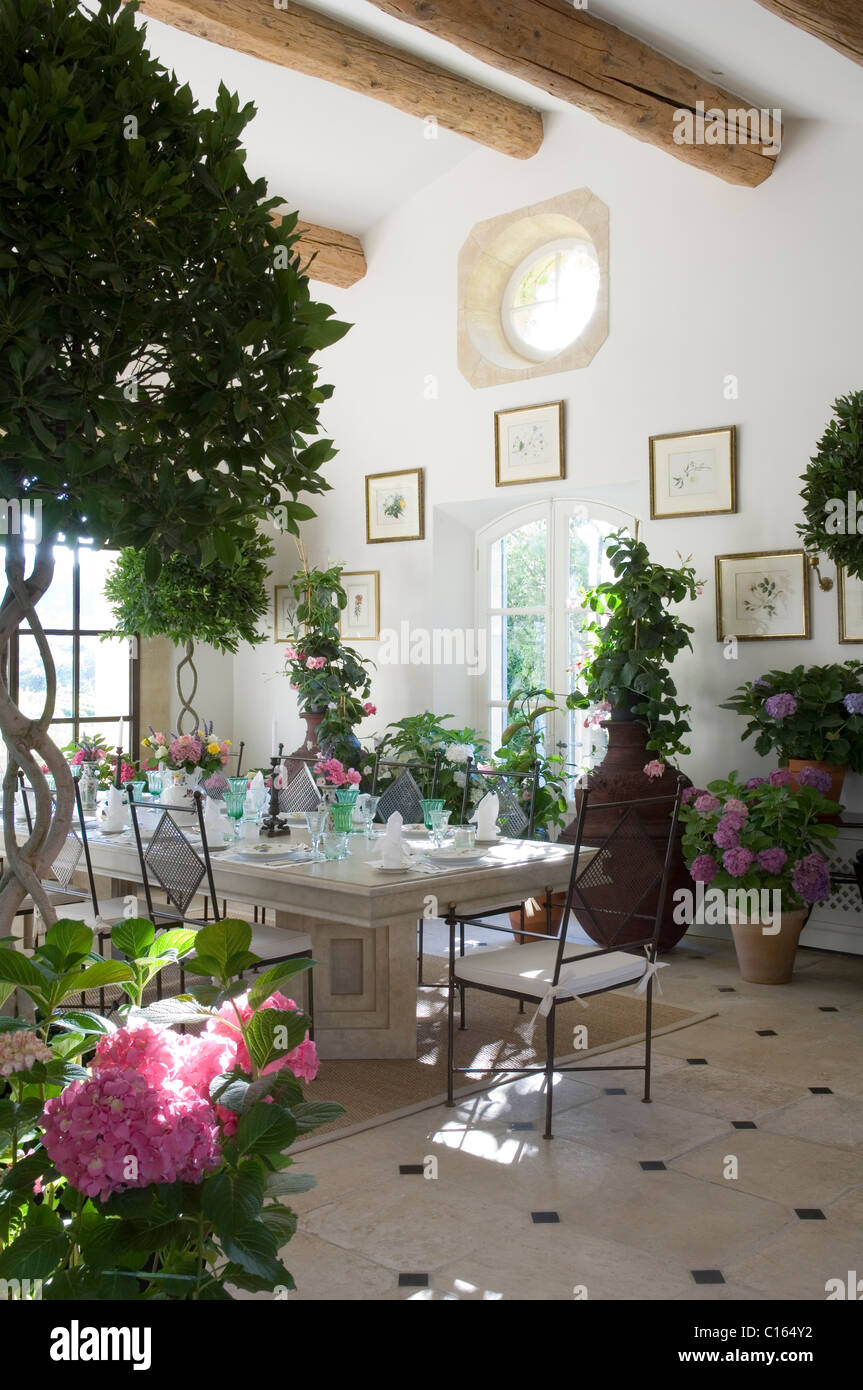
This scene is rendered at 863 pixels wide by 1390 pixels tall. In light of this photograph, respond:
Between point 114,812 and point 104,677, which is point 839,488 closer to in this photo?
point 114,812

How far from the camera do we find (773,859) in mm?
5484

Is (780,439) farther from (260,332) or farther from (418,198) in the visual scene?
(260,332)

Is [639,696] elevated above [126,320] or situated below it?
below

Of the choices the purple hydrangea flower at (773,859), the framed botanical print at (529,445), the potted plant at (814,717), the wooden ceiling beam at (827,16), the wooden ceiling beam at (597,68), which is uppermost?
the wooden ceiling beam at (597,68)

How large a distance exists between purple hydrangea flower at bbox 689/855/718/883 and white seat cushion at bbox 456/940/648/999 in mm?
1495

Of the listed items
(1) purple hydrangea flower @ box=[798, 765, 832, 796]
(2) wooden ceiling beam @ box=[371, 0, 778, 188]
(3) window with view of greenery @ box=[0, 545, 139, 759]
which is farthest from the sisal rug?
(2) wooden ceiling beam @ box=[371, 0, 778, 188]

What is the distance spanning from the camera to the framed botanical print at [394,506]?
8.02 meters

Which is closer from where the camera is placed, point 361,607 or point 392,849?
point 392,849

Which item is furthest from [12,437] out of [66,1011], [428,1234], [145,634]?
[145,634]

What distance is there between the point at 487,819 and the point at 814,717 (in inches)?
74.8

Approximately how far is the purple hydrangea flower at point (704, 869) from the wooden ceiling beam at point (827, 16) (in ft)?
11.1

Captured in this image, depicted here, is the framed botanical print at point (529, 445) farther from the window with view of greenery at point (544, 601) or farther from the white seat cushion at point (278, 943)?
the white seat cushion at point (278, 943)

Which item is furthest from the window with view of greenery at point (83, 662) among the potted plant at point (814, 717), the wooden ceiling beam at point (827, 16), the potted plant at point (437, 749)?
the wooden ceiling beam at point (827, 16)

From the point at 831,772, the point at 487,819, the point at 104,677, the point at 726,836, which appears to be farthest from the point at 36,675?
the point at 831,772
